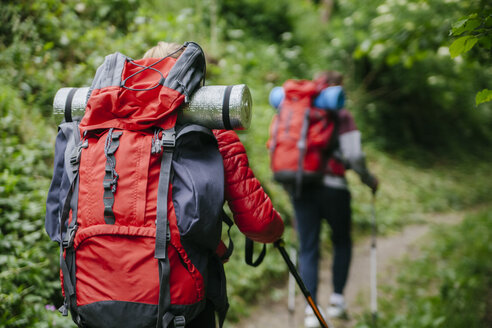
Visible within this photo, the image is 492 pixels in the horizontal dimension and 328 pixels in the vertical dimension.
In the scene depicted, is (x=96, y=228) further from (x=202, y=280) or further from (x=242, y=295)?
(x=242, y=295)

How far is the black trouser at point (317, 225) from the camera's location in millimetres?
3525

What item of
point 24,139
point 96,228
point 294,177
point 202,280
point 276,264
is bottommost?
point 276,264

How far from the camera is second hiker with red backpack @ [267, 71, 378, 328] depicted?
3.38 m

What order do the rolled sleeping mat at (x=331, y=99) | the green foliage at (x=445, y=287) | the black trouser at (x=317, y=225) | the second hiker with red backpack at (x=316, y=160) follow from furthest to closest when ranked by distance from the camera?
the green foliage at (x=445, y=287) → the black trouser at (x=317, y=225) → the second hiker with red backpack at (x=316, y=160) → the rolled sleeping mat at (x=331, y=99)

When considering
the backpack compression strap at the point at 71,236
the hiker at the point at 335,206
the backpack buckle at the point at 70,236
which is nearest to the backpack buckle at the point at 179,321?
the backpack compression strap at the point at 71,236

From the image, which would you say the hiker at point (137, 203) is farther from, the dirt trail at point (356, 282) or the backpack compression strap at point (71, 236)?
the dirt trail at point (356, 282)

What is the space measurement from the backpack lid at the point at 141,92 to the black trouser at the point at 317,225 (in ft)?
7.12

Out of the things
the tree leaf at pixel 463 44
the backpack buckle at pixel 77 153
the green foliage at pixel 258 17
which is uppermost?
the green foliage at pixel 258 17

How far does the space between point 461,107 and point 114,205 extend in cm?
1530

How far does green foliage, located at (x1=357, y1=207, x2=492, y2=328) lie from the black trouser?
668 mm

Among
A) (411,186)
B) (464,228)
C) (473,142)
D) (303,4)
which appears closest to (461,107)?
(473,142)

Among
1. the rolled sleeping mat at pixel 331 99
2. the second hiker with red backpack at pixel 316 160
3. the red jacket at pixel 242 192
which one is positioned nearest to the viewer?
the red jacket at pixel 242 192

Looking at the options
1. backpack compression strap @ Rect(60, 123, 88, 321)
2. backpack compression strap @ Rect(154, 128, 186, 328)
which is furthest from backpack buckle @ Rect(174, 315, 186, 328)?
backpack compression strap @ Rect(60, 123, 88, 321)

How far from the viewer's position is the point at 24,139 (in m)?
3.50
